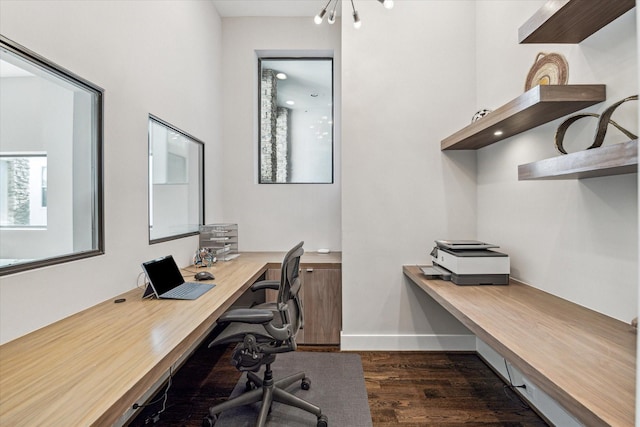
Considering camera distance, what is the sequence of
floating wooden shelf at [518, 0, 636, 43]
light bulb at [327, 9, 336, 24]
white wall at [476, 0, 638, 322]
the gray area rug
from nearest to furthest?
1. floating wooden shelf at [518, 0, 636, 43]
2. white wall at [476, 0, 638, 322]
3. the gray area rug
4. light bulb at [327, 9, 336, 24]

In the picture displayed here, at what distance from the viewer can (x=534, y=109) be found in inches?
60.1

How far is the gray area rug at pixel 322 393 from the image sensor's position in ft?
5.89

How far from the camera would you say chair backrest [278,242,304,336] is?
1.66 meters

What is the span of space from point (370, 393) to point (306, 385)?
419 mm

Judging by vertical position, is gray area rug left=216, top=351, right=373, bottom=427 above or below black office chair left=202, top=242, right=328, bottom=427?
below

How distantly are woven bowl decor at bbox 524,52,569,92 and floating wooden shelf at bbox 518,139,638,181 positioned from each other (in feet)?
2.15

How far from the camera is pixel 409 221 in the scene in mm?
2672

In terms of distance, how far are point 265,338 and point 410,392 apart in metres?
1.12

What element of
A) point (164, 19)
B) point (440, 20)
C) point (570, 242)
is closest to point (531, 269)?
point (570, 242)

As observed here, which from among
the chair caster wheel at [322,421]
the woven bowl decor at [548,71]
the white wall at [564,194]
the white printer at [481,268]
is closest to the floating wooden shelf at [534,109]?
the white wall at [564,194]

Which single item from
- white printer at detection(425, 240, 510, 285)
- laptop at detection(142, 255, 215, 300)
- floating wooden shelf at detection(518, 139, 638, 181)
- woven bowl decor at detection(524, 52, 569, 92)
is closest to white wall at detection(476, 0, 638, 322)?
woven bowl decor at detection(524, 52, 569, 92)

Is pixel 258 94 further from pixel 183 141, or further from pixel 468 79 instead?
pixel 468 79

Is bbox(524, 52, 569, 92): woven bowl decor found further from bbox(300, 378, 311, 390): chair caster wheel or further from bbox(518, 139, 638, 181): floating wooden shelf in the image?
bbox(300, 378, 311, 390): chair caster wheel

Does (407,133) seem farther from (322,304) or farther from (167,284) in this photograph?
(167,284)
